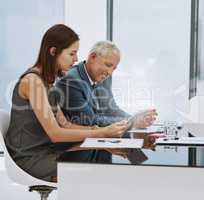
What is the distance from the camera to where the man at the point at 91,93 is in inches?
114

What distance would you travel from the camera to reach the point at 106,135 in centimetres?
284

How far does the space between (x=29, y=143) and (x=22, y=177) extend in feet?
1.22

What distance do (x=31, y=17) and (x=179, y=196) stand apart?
110 inches

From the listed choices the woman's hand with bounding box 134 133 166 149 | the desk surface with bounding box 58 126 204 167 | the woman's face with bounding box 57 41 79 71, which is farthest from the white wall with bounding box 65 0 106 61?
the desk surface with bounding box 58 126 204 167

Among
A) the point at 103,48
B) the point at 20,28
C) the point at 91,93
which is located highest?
the point at 20,28

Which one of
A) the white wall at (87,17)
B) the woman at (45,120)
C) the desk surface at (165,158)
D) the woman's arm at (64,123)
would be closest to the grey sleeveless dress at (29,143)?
the woman at (45,120)

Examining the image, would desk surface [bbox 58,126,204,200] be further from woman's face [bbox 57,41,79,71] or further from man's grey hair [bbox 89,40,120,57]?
man's grey hair [bbox 89,40,120,57]

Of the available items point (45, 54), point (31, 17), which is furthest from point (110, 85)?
point (31, 17)

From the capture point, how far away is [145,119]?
3.12 metres

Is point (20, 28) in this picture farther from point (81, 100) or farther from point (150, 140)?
point (150, 140)

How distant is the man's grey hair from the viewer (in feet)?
10.0

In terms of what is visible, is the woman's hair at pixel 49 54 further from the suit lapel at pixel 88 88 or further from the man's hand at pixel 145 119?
the man's hand at pixel 145 119

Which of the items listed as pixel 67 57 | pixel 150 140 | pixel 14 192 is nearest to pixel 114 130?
pixel 67 57

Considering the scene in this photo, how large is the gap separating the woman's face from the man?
0.07m
